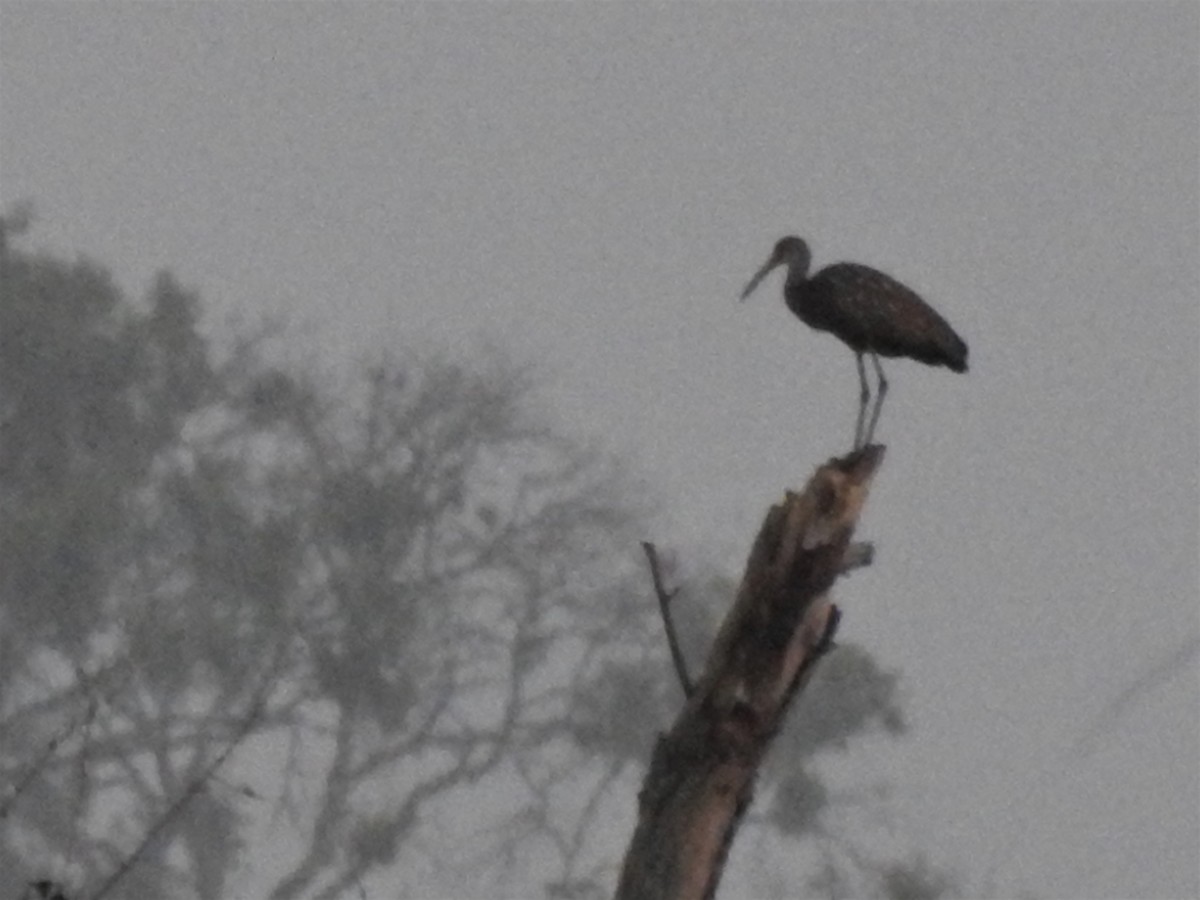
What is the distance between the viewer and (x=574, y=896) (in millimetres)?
31547

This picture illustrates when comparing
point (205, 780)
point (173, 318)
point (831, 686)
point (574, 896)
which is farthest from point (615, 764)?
point (205, 780)

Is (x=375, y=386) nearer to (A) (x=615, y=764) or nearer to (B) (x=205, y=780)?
(A) (x=615, y=764)

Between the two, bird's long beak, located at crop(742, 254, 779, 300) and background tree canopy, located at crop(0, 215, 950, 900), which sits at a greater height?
background tree canopy, located at crop(0, 215, 950, 900)

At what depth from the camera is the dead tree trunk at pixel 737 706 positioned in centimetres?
512

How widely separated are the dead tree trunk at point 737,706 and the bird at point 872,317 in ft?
8.55

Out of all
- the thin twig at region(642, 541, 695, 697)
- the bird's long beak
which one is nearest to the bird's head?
the bird's long beak

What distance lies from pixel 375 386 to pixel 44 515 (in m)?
5.49

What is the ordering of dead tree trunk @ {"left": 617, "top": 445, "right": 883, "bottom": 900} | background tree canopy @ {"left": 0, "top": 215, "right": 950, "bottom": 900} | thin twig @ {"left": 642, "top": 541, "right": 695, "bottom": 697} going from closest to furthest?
dead tree trunk @ {"left": 617, "top": 445, "right": 883, "bottom": 900} < thin twig @ {"left": 642, "top": 541, "right": 695, "bottom": 697} < background tree canopy @ {"left": 0, "top": 215, "right": 950, "bottom": 900}

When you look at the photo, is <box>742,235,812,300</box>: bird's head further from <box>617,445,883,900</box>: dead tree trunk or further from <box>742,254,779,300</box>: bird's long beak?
<box>617,445,883,900</box>: dead tree trunk

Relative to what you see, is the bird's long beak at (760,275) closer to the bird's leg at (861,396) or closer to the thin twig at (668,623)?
the bird's leg at (861,396)

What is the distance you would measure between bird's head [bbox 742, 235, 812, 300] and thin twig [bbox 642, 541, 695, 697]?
161 inches

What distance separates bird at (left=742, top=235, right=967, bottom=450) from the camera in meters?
8.50

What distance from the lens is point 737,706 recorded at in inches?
205

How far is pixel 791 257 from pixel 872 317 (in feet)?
2.80
